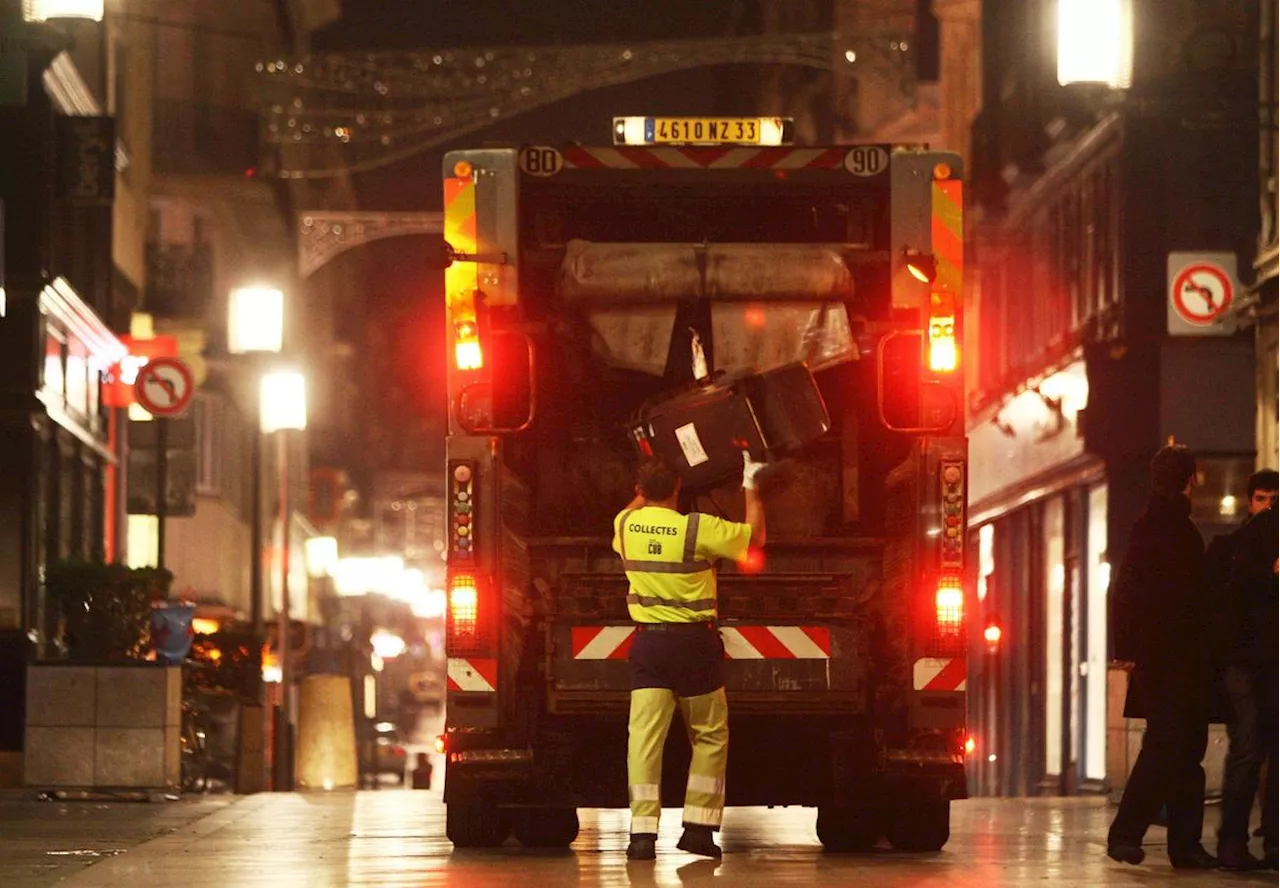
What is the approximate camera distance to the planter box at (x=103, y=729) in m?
20.2

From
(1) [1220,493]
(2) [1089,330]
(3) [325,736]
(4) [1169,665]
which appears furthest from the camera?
(2) [1089,330]

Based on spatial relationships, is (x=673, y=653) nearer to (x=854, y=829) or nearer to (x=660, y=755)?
(x=660, y=755)

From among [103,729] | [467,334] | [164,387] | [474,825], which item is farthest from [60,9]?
[474,825]

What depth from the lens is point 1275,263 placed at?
790 inches

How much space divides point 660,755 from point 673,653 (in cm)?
48

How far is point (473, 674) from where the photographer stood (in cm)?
1293

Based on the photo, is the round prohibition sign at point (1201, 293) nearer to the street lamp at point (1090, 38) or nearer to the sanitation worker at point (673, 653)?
the street lamp at point (1090, 38)

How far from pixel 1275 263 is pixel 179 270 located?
2719 centimetres

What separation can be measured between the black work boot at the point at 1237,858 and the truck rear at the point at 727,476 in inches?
57.9

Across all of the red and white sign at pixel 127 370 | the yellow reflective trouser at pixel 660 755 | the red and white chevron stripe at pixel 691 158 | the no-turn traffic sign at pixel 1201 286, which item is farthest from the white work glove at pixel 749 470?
the red and white sign at pixel 127 370

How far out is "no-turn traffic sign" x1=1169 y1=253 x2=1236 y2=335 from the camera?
84.9ft

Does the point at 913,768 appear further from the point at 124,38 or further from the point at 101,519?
the point at 124,38

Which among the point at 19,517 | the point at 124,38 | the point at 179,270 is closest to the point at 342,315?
the point at 179,270

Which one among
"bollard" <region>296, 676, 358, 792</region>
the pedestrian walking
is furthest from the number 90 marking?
"bollard" <region>296, 676, 358, 792</region>
